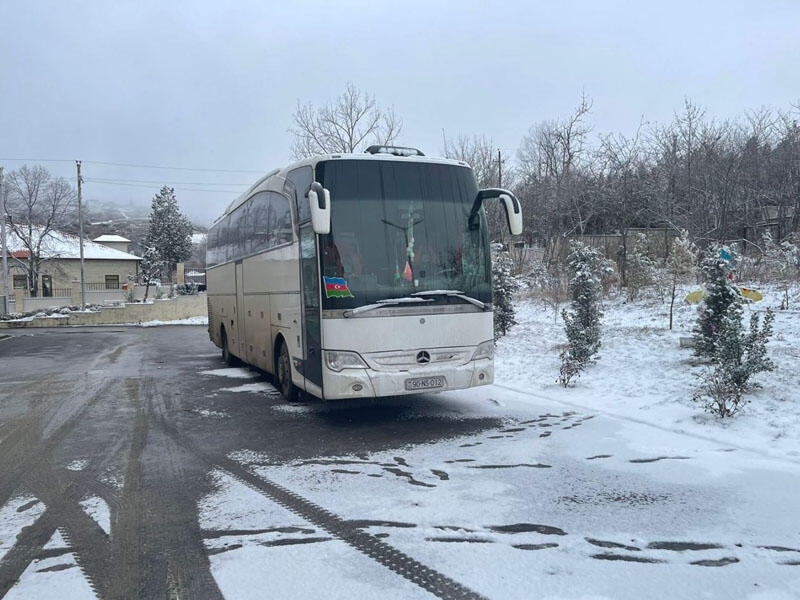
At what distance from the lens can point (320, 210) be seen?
7043mm

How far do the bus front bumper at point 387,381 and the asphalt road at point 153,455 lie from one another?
1.77 feet

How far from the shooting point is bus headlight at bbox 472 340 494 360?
315 inches

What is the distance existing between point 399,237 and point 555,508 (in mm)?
3863

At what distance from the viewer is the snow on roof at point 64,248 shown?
5509 cm

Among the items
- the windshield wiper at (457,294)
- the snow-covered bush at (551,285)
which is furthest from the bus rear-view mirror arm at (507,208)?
the snow-covered bush at (551,285)

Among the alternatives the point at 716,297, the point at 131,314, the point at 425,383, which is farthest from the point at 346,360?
the point at 131,314

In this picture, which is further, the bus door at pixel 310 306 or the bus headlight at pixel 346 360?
the bus door at pixel 310 306

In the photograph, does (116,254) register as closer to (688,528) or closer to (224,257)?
(224,257)

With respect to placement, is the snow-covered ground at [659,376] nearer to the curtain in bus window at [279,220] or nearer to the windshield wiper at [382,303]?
the windshield wiper at [382,303]

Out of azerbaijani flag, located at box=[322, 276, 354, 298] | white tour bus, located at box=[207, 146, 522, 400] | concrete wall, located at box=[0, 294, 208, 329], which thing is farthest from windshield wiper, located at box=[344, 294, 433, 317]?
concrete wall, located at box=[0, 294, 208, 329]

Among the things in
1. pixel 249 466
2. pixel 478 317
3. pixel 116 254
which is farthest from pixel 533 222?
pixel 116 254

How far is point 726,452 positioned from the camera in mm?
6293

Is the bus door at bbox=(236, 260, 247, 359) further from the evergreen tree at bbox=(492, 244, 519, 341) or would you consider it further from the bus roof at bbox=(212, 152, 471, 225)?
the evergreen tree at bbox=(492, 244, 519, 341)

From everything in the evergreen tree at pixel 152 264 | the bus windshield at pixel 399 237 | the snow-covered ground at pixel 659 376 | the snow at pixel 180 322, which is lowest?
the snow at pixel 180 322
